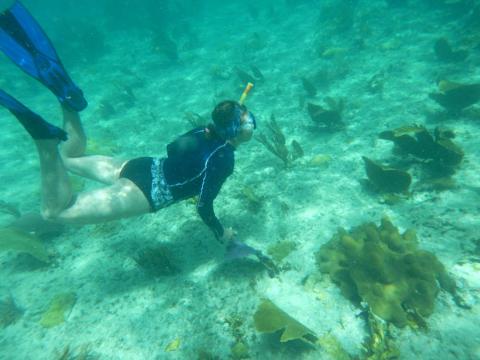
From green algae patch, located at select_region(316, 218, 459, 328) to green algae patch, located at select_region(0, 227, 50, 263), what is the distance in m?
4.85

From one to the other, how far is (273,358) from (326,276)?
132 centimetres

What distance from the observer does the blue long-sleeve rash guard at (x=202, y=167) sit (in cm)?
409

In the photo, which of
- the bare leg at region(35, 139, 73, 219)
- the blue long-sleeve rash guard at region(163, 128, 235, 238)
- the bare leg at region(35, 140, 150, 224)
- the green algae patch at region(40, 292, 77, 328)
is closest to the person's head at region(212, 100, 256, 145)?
the blue long-sleeve rash guard at region(163, 128, 235, 238)

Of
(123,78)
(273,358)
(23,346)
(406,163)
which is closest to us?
(273,358)

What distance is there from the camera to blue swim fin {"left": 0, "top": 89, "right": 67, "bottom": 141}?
3387mm

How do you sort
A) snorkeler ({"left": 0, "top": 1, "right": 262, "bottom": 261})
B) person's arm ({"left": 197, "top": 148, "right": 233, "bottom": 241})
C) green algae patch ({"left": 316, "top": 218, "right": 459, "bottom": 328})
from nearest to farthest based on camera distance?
green algae patch ({"left": 316, "top": 218, "right": 459, "bottom": 328}) → snorkeler ({"left": 0, "top": 1, "right": 262, "bottom": 261}) → person's arm ({"left": 197, "top": 148, "right": 233, "bottom": 241})

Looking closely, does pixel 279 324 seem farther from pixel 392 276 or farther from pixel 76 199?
pixel 76 199

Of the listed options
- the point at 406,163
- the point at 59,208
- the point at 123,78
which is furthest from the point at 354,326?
the point at 123,78

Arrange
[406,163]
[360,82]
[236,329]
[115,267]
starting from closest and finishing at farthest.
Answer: [236,329] < [115,267] < [406,163] < [360,82]

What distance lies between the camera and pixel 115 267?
4.99m

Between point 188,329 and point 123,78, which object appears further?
point 123,78

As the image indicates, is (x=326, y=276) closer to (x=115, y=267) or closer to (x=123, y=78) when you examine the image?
(x=115, y=267)

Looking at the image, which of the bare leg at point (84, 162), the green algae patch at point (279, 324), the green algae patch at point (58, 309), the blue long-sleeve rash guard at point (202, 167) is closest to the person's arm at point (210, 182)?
the blue long-sleeve rash guard at point (202, 167)

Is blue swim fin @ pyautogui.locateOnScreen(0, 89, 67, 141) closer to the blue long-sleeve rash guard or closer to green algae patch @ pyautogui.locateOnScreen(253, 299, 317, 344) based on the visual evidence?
the blue long-sleeve rash guard
